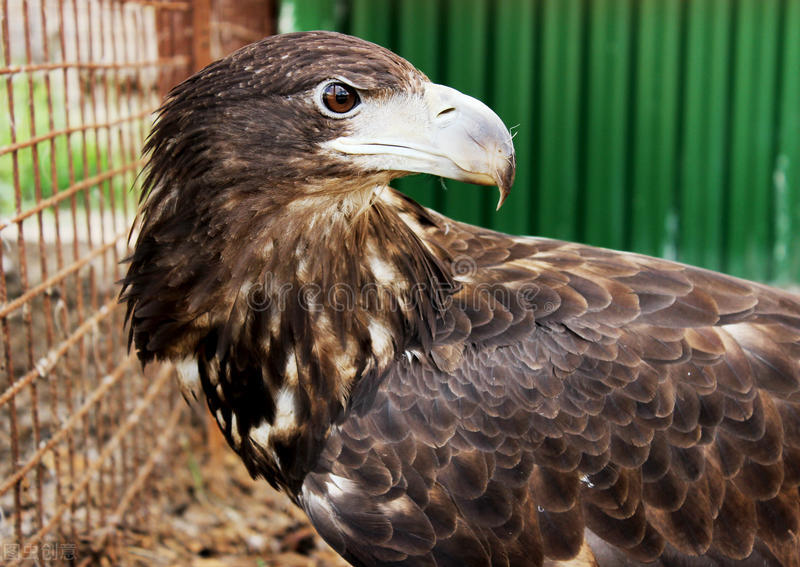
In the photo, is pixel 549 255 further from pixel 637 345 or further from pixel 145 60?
pixel 145 60

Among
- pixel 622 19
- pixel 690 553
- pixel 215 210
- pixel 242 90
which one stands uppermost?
pixel 622 19

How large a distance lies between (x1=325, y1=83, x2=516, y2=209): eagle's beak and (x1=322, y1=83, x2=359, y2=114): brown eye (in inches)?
1.3

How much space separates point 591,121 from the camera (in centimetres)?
654

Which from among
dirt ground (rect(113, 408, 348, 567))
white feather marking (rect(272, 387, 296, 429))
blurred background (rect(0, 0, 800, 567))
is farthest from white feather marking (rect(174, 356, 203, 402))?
blurred background (rect(0, 0, 800, 567))

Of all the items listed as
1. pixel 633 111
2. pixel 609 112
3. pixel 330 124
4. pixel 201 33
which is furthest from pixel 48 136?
pixel 633 111

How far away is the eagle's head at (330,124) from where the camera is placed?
93.4 inches

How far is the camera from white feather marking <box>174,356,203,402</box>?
114 inches

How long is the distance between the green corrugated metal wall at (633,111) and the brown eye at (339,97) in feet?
12.9

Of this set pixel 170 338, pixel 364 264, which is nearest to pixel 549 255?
pixel 364 264

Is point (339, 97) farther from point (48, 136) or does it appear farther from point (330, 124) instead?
point (48, 136)

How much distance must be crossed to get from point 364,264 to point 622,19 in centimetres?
450

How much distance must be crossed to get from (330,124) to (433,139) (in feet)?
0.97

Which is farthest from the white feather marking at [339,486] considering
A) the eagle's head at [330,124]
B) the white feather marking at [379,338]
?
the eagle's head at [330,124]

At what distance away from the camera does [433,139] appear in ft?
7.81
